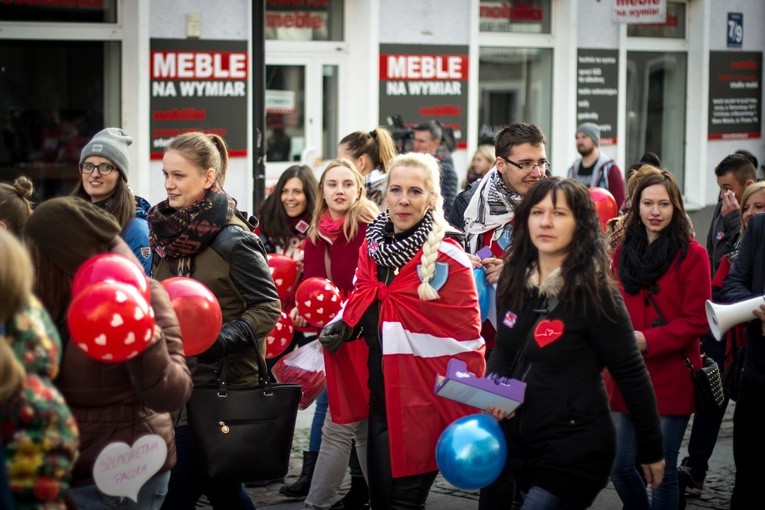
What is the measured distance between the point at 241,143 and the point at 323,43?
1687mm

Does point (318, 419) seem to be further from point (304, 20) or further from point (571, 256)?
point (304, 20)

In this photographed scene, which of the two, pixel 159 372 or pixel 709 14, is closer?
pixel 159 372

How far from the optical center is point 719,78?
17438 mm

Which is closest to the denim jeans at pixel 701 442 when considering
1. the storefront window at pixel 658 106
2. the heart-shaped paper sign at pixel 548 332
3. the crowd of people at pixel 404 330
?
the crowd of people at pixel 404 330

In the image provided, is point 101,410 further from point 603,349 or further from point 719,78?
point 719,78

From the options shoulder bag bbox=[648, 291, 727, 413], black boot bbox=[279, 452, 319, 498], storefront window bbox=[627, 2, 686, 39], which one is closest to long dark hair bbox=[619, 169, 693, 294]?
shoulder bag bbox=[648, 291, 727, 413]

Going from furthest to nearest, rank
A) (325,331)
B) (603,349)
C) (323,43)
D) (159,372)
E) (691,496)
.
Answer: (323,43)
(691,496)
(325,331)
(603,349)
(159,372)

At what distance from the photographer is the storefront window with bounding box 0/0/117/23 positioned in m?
11.2

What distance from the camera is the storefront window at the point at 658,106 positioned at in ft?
54.8

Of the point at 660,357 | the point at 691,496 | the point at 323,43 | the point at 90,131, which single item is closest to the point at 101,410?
the point at 660,357

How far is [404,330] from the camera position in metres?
5.59

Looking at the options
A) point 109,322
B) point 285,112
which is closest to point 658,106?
point 285,112

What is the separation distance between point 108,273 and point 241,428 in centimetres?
139

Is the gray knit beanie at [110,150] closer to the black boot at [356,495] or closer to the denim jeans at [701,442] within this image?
the black boot at [356,495]
